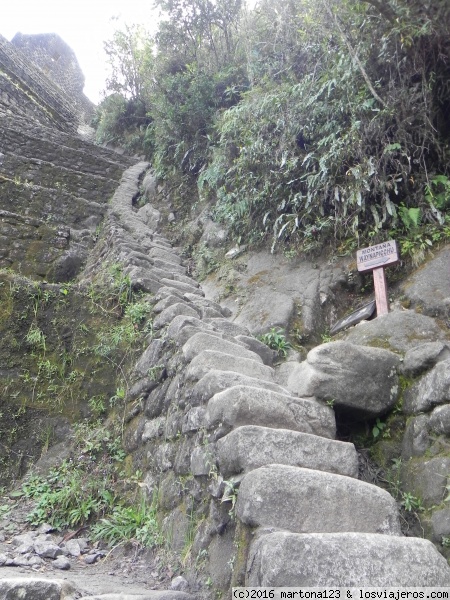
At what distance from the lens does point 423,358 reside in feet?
10.5

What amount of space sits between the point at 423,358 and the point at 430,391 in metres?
0.25

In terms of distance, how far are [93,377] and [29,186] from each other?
392 cm

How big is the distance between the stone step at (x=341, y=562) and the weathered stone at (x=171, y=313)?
7.28ft

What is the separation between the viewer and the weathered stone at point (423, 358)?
126 inches

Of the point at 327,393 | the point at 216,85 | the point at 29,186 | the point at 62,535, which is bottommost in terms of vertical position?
the point at 62,535

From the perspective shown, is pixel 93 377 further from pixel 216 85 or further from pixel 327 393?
pixel 216 85

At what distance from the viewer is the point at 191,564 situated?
232 cm

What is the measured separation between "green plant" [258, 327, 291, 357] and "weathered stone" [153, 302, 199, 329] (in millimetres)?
696

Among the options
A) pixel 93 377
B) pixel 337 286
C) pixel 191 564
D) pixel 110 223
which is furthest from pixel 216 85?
pixel 191 564

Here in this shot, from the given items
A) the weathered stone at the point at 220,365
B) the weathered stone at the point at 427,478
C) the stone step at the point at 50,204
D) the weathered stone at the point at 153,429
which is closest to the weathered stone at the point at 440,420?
the weathered stone at the point at 427,478

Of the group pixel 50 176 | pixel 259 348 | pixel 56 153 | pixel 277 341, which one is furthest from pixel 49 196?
pixel 259 348

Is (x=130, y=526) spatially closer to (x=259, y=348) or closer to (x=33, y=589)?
(x=33, y=589)

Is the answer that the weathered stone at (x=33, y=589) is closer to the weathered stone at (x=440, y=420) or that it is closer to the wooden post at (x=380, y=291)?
the weathered stone at (x=440, y=420)

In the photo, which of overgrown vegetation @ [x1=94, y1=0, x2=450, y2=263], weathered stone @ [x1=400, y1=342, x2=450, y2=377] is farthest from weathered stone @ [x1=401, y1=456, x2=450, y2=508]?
overgrown vegetation @ [x1=94, y1=0, x2=450, y2=263]
